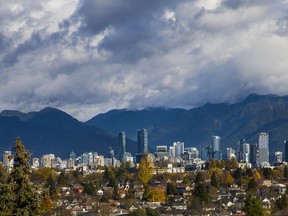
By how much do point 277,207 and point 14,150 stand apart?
135 ft

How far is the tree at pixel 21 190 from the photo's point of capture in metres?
12.6

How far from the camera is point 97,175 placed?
89625 mm

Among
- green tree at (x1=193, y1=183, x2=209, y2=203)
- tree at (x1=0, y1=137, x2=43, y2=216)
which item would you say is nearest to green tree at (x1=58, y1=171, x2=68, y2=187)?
green tree at (x1=193, y1=183, x2=209, y2=203)

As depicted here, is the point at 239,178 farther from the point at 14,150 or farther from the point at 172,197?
the point at 14,150

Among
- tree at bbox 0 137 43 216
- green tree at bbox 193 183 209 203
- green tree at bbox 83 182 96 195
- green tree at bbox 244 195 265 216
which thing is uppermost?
tree at bbox 0 137 43 216

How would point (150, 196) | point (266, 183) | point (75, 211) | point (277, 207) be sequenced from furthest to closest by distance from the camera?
point (266, 183) < point (150, 196) < point (75, 211) < point (277, 207)

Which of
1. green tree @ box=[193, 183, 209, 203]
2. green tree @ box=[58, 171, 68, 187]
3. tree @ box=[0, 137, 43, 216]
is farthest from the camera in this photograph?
green tree @ box=[58, 171, 68, 187]

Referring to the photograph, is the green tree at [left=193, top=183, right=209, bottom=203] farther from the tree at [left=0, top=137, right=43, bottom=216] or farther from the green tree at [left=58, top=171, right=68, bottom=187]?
the tree at [left=0, top=137, right=43, bottom=216]

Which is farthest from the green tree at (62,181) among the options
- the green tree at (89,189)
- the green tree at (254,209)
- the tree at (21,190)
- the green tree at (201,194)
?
the tree at (21,190)

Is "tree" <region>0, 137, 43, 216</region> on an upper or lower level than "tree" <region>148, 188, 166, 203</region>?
upper

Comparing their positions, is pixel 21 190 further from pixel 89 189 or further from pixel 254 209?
pixel 89 189

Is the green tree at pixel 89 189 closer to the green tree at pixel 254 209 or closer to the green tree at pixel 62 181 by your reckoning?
the green tree at pixel 62 181

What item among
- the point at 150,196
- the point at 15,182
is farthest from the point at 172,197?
the point at 15,182

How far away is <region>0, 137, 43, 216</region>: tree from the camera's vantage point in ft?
41.4
